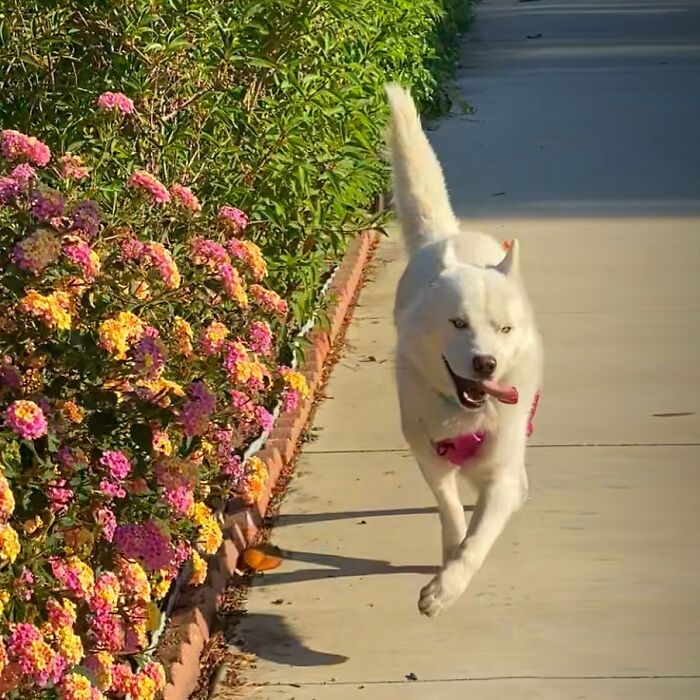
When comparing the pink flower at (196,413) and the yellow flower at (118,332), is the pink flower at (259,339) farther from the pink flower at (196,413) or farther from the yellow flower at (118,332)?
the yellow flower at (118,332)

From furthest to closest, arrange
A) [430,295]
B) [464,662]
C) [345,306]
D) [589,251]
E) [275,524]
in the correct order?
[589,251] → [345,306] → [275,524] → [430,295] → [464,662]

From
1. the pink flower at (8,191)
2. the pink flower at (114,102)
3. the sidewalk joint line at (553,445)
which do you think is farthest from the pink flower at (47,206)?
the sidewalk joint line at (553,445)

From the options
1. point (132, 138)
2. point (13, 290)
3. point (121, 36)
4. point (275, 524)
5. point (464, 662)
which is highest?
point (13, 290)

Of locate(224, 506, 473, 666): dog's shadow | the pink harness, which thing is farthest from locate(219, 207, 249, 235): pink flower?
locate(224, 506, 473, 666): dog's shadow

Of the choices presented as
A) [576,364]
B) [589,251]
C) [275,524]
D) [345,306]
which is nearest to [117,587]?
[275,524]

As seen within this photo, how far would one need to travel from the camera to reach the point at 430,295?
4.84m

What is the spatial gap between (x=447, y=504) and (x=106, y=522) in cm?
169

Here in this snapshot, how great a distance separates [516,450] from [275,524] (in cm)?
104

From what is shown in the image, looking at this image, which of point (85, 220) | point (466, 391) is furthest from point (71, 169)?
point (466, 391)

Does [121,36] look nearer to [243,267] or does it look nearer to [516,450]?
[243,267]

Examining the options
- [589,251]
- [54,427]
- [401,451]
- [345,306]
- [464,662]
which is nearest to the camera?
[54,427]

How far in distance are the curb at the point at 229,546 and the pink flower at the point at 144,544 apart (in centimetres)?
64

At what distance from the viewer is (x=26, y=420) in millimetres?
3109

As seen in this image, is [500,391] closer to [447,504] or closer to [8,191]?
[447,504]
